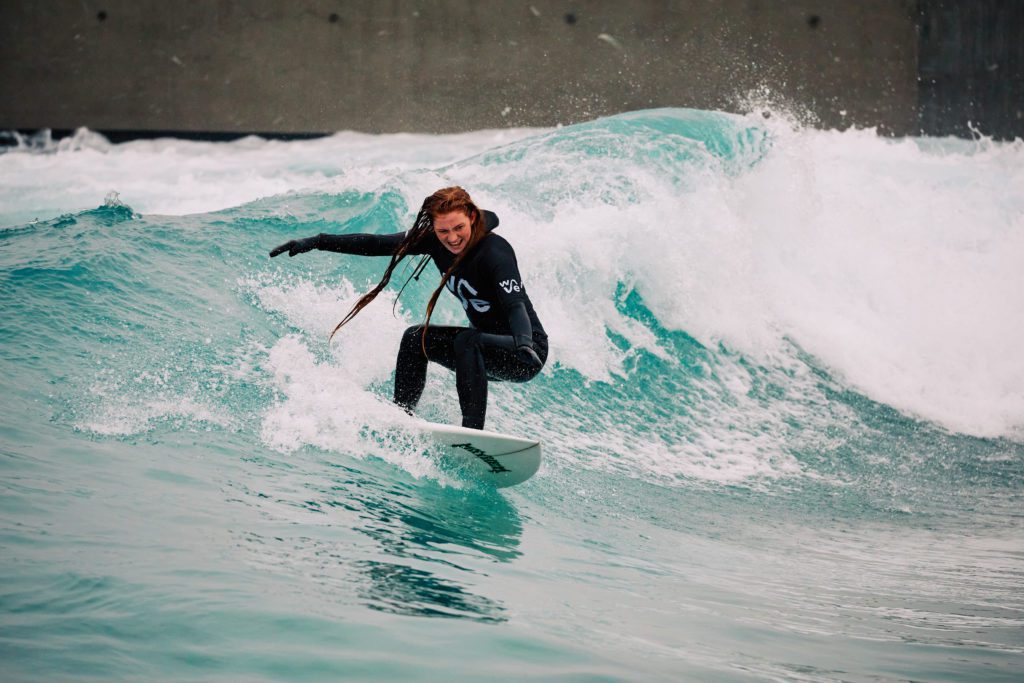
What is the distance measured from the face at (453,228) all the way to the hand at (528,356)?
0.43 m

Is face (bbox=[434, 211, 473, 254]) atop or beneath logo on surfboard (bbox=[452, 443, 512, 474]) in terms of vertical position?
atop

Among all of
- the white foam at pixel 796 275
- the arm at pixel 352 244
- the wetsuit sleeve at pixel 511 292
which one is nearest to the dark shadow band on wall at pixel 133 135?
the white foam at pixel 796 275

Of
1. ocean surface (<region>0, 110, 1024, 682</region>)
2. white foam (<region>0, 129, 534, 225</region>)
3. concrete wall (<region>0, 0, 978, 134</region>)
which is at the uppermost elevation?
concrete wall (<region>0, 0, 978, 134</region>)

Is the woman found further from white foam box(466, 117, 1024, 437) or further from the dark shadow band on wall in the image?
the dark shadow band on wall

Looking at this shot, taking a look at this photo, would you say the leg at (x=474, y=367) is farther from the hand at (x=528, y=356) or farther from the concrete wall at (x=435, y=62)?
the concrete wall at (x=435, y=62)

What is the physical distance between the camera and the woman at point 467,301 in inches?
132

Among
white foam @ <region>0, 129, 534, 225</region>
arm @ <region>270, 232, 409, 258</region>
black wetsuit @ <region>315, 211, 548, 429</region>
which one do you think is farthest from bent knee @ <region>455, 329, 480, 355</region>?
white foam @ <region>0, 129, 534, 225</region>

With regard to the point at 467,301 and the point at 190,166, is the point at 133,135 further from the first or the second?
the point at 467,301

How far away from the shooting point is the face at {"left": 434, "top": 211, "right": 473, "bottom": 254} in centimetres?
334

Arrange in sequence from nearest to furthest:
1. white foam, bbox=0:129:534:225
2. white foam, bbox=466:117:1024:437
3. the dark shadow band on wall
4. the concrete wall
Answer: white foam, bbox=466:117:1024:437 < white foam, bbox=0:129:534:225 < the concrete wall < the dark shadow band on wall

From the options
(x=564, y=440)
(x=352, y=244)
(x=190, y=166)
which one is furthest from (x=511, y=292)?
(x=190, y=166)

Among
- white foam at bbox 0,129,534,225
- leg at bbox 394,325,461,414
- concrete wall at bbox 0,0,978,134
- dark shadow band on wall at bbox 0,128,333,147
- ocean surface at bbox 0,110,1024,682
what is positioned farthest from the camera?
dark shadow band on wall at bbox 0,128,333,147

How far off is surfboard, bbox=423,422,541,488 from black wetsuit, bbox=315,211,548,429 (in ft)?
0.22

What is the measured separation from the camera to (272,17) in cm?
1545
